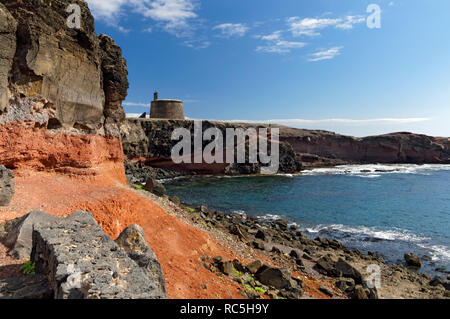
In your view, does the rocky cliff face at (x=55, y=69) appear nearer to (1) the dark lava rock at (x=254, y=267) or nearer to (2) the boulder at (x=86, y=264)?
(2) the boulder at (x=86, y=264)

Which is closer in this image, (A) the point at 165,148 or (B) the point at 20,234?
A: (B) the point at 20,234

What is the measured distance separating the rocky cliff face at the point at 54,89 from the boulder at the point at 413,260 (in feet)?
57.7

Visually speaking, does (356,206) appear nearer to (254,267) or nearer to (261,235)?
(261,235)

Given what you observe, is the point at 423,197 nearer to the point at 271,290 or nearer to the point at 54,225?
the point at 271,290

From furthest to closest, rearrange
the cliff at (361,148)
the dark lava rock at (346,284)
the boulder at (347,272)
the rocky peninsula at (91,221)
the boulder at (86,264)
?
A: the cliff at (361,148) < the boulder at (347,272) < the dark lava rock at (346,284) < the rocky peninsula at (91,221) < the boulder at (86,264)

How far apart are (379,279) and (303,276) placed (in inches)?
166

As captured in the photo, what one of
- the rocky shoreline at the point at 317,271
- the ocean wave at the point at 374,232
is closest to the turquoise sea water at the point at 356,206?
the ocean wave at the point at 374,232

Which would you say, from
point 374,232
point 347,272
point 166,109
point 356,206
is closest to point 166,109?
point 166,109

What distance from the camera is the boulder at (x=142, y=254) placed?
5.65 meters

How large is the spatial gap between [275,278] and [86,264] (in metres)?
7.21

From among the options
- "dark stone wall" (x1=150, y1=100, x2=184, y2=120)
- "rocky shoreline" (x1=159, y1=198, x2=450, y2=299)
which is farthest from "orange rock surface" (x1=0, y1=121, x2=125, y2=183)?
"dark stone wall" (x1=150, y1=100, x2=184, y2=120)

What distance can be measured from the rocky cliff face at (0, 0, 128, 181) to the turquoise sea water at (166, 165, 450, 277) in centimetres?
1503

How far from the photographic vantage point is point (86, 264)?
14.2ft

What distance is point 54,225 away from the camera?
5.54 metres
